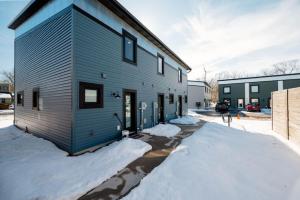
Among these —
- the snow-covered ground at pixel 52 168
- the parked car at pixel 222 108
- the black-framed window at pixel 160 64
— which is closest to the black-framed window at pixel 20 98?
the snow-covered ground at pixel 52 168

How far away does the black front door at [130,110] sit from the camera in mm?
8808

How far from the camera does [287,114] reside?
855 cm

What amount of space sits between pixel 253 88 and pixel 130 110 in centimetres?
3240

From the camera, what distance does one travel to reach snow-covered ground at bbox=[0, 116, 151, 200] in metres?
3.66

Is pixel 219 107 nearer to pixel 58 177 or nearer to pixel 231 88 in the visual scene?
pixel 231 88

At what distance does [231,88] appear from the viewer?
3562 centimetres

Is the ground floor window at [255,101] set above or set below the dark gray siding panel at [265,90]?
below

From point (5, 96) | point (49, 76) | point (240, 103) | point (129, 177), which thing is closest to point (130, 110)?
point (49, 76)

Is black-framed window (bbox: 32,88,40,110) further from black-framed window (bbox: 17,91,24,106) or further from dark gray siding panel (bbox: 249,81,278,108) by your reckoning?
dark gray siding panel (bbox: 249,81,278,108)

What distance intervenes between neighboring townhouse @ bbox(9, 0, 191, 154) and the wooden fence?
7.44 metres

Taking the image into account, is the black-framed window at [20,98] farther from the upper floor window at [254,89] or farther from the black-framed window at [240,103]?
the upper floor window at [254,89]

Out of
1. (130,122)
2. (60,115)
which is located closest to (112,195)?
(60,115)

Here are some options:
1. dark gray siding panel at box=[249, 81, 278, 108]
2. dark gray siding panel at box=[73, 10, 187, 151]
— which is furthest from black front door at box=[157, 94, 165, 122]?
dark gray siding panel at box=[249, 81, 278, 108]

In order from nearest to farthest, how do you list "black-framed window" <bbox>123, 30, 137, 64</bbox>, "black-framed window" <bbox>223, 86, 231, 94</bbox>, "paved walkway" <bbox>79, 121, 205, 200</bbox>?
"paved walkway" <bbox>79, 121, 205, 200</bbox> → "black-framed window" <bbox>123, 30, 137, 64</bbox> → "black-framed window" <bbox>223, 86, 231, 94</bbox>
